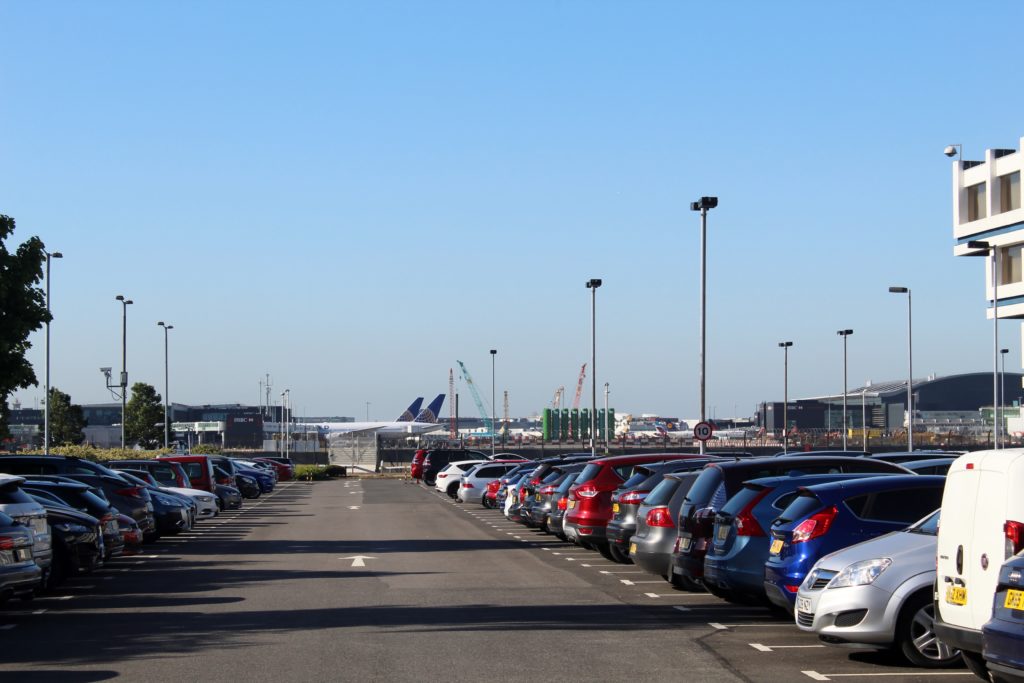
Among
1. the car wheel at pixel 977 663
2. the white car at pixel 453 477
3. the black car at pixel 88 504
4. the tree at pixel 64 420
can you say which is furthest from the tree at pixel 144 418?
the car wheel at pixel 977 663

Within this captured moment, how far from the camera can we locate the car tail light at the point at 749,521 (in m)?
13.1

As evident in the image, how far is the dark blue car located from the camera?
7895 mm

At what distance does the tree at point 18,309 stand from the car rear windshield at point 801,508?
19.9 meters

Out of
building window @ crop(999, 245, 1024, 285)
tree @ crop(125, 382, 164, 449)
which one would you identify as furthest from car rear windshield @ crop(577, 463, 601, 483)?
tree @ crop(125, 382, 164, 449)

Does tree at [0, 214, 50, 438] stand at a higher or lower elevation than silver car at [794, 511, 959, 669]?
higher

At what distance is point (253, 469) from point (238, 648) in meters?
43.1

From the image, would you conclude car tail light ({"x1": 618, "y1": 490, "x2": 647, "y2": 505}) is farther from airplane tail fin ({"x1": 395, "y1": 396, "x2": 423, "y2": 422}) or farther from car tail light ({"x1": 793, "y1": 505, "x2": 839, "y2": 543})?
airplane tail fin ({"x1": 395, "y1": 396, "x2": 423, "y2": 422})

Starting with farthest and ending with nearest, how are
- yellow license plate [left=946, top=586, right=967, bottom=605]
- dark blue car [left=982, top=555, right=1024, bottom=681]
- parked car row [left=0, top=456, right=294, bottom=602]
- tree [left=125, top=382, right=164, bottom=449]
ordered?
tree [left=125, top=382, right=164, bottom=449] < parked car row [left=0, top=456, right=294, bottom=602] < yellow license plate [left=946, top=586, right=967, bottom=605] < dark blue car [left=982, top=555, right=1024, bottom=681]

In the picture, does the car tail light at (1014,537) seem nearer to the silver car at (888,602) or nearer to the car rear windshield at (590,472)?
the silver car at (888,602)

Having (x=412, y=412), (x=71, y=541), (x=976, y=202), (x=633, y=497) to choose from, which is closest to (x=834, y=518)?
(x=633, y=497)

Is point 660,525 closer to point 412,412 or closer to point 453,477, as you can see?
point 453,477

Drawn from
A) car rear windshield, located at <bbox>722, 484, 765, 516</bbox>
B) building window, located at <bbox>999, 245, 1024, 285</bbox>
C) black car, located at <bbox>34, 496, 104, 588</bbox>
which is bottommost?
black car, located at <bbox>34, 496, 104, 588</bbox>

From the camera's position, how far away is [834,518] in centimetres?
1188

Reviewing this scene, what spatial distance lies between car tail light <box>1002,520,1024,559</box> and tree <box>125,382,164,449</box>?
8256 cm
